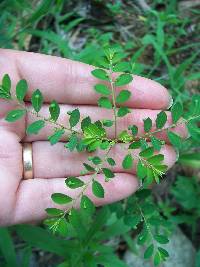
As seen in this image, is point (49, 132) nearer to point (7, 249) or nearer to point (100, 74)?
point (100, 74)

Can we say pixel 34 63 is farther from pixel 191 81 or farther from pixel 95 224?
pixel 191 81

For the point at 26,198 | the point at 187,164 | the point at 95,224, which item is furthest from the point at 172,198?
the point at 26,198

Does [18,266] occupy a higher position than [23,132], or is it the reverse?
[23,132]

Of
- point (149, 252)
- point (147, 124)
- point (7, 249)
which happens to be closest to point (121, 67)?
point (147, 124)

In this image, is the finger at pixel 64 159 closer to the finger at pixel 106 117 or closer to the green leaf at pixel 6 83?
the finger at pixel 106 117

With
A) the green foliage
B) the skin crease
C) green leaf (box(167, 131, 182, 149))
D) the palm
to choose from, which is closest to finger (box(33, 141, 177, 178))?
the skin crease

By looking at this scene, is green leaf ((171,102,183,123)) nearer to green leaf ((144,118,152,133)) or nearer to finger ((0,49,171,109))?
green leaf ((144,118,152,133))
